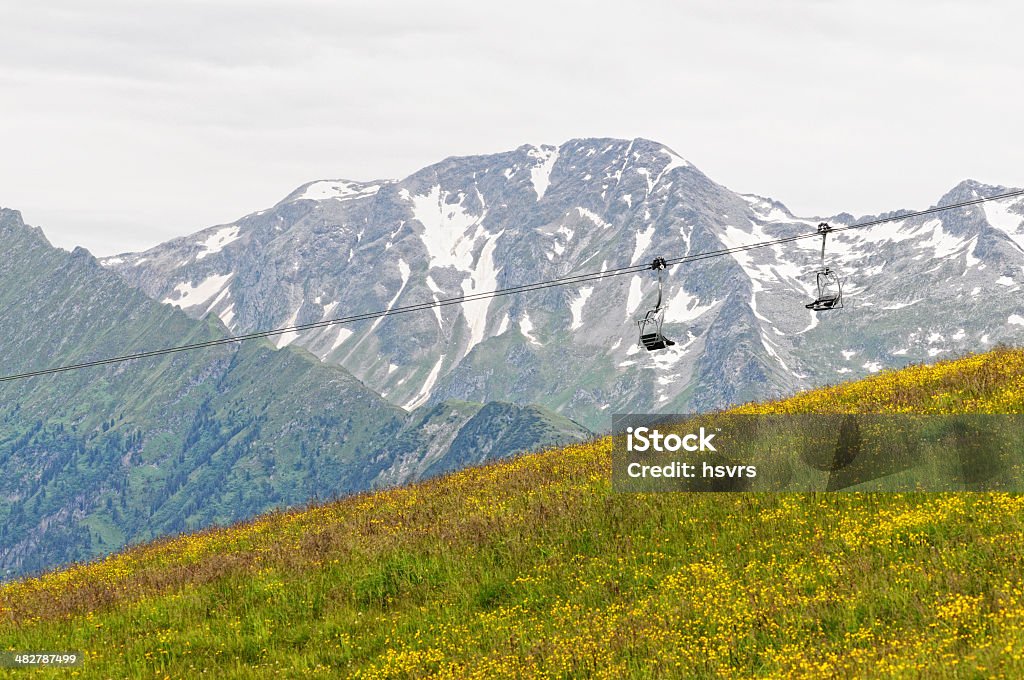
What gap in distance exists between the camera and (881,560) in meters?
17.2

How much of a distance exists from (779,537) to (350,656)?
8.37 meters

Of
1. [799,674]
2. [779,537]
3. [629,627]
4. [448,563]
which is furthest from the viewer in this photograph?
[448,563]

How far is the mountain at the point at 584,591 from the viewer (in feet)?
48.7

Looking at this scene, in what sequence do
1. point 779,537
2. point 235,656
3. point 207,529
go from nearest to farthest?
point 235,656
point 779,537
point 207,529

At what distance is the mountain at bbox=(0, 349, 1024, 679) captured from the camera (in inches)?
584

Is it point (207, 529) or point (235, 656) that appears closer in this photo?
point (235, 656)

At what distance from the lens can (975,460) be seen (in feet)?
68.9

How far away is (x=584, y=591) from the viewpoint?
18.6 m

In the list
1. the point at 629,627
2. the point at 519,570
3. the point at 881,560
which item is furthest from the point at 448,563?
the point at 881,560

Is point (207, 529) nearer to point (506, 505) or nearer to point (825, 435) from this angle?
point (506, 505)

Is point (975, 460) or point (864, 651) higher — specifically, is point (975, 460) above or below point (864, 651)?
above

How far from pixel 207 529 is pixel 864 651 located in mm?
22168

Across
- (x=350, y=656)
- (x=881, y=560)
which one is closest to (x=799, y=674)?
(x=881, y=560)

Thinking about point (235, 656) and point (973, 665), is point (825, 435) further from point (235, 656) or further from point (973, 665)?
point (235, 656)
